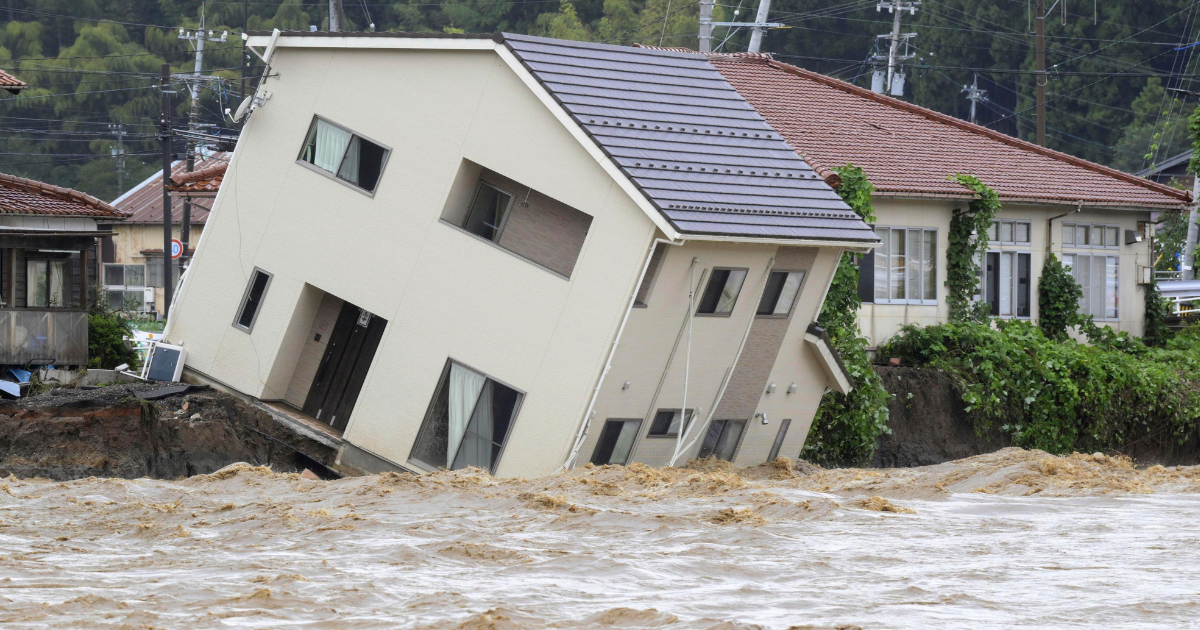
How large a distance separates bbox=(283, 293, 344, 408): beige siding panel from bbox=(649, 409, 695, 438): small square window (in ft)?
17.3

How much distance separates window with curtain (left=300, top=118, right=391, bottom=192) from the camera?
70.8ft

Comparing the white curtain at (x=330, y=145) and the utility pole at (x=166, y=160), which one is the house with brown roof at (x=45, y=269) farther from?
the utility pole at (x=166, y=160)

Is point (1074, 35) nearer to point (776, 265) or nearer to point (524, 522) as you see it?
point (776, 265)

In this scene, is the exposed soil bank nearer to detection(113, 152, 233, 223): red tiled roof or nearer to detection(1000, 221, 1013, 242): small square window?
detection(1000, 221, 1013, 242): small square window

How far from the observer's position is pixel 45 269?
29.6 metres

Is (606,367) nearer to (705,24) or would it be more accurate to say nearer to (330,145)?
(330,145)

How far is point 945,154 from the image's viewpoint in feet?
101

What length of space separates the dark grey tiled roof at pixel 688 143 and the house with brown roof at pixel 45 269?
33.8ft

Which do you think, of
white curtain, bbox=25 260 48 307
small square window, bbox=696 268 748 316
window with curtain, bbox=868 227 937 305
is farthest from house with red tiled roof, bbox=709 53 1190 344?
white curtain, bbox=25 260 48 307

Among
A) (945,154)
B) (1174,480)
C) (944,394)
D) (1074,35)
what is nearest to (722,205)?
(1174,480)

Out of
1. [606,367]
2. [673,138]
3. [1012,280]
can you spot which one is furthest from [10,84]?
[1012,280]

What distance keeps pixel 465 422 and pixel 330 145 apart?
15.7 ft

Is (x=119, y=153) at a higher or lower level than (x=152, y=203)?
higher

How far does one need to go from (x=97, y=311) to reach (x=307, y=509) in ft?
50.2
